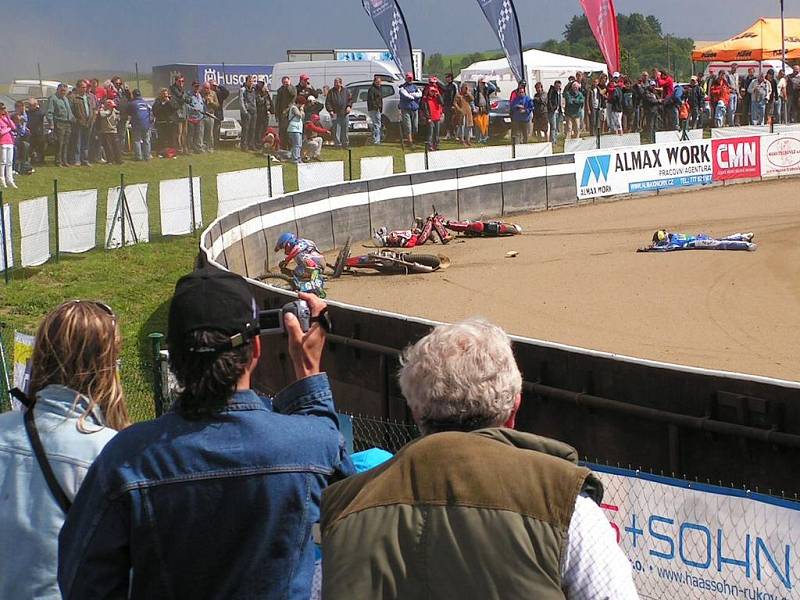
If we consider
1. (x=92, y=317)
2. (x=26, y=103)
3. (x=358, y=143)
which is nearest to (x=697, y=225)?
(x=358, y=143)

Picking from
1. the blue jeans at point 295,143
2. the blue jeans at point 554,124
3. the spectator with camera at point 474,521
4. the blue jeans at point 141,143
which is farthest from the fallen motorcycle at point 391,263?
the blue jeans at point 554,124

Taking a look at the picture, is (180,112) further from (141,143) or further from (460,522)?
(460,522)

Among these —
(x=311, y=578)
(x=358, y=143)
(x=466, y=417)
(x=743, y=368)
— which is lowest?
(x=743, y=368)

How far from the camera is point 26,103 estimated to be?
87.7 ft

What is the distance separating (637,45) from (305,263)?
95.6 m

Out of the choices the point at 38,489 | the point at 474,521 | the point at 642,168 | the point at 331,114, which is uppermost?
the point at 331,114

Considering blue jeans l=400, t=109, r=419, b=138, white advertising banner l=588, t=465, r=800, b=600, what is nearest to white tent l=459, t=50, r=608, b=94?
blue jeans l=400, t=109, r=419, b=138

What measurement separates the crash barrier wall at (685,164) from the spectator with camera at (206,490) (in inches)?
915

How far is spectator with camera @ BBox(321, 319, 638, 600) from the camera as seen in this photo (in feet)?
7.57

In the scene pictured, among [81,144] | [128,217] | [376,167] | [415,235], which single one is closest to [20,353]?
[128,217]

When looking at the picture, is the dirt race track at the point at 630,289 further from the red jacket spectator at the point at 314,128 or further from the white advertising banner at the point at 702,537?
the red jacket spectator at the point at 314,128

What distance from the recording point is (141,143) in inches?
1109

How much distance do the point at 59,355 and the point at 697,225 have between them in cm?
1999

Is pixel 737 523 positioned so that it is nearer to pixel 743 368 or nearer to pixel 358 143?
pixel 743 368
